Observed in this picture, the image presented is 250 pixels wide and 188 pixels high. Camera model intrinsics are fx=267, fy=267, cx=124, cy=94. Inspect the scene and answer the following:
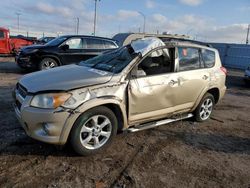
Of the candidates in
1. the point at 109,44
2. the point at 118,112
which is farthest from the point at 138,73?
the point at 109,44

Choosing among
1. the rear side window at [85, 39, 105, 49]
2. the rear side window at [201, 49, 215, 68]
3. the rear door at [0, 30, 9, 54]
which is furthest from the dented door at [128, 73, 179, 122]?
the rear door at [0, 30, 9, 54]

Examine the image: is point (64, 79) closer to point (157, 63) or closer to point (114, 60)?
point (114, 60)

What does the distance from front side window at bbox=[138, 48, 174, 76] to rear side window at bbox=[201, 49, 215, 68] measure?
1.11 m

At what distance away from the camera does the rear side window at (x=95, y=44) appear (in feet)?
37.7

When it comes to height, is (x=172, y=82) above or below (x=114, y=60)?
below

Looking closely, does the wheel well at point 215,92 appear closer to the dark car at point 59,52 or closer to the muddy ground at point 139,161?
the muddy ground at point 139,161

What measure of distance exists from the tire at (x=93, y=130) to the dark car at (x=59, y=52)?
7.58 metres

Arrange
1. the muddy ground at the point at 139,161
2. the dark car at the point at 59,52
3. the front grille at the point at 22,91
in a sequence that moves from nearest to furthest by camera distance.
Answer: the muddy ground at the point at 139,161
the front grille at the point at 22,91
the dark car at the point at 59,52

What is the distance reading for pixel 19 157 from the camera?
378 cm

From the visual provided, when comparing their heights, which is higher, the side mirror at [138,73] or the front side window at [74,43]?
Result: the front side window at [74,43]

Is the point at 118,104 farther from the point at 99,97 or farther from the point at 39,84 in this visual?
the point at 39,84

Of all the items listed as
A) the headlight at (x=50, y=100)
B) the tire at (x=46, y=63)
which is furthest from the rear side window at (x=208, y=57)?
the tire at (x=46, y=63)

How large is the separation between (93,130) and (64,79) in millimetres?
856

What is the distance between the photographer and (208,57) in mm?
5758
